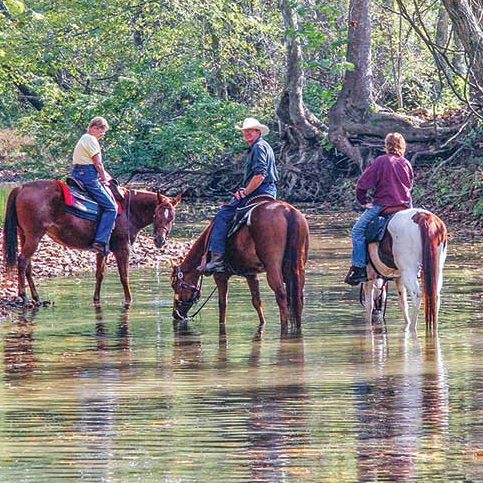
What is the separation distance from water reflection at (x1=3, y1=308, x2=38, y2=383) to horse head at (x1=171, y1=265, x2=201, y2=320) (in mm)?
1600

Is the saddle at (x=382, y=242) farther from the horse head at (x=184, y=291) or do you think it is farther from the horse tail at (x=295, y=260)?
the horse head at (x=184, y=291)

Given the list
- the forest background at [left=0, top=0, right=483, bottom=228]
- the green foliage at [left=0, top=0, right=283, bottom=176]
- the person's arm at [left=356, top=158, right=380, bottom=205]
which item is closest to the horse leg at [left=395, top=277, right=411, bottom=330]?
the person's arm at [left=356, top=158, right=380, bottom=205]

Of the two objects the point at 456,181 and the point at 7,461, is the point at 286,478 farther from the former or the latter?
the point at 456,181

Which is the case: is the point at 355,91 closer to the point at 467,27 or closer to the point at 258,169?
the point at 467,27

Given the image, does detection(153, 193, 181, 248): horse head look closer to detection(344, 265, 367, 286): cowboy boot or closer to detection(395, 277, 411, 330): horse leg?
detection(344, 265, 367, 286): cowboy boot

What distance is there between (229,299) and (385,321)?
9.65 feet

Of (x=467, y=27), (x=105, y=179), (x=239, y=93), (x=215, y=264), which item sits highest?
(x=239, y=93)

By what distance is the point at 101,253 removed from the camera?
56.9ft

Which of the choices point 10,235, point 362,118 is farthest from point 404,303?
point 362,118

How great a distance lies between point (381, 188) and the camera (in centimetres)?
1450

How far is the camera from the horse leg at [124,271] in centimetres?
1691

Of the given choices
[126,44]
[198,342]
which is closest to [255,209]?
[198,342]

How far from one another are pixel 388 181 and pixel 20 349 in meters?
4.28

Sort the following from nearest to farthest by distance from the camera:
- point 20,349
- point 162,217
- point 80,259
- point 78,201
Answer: point 20,349
point 78,201
point 162,217
point 80,259
